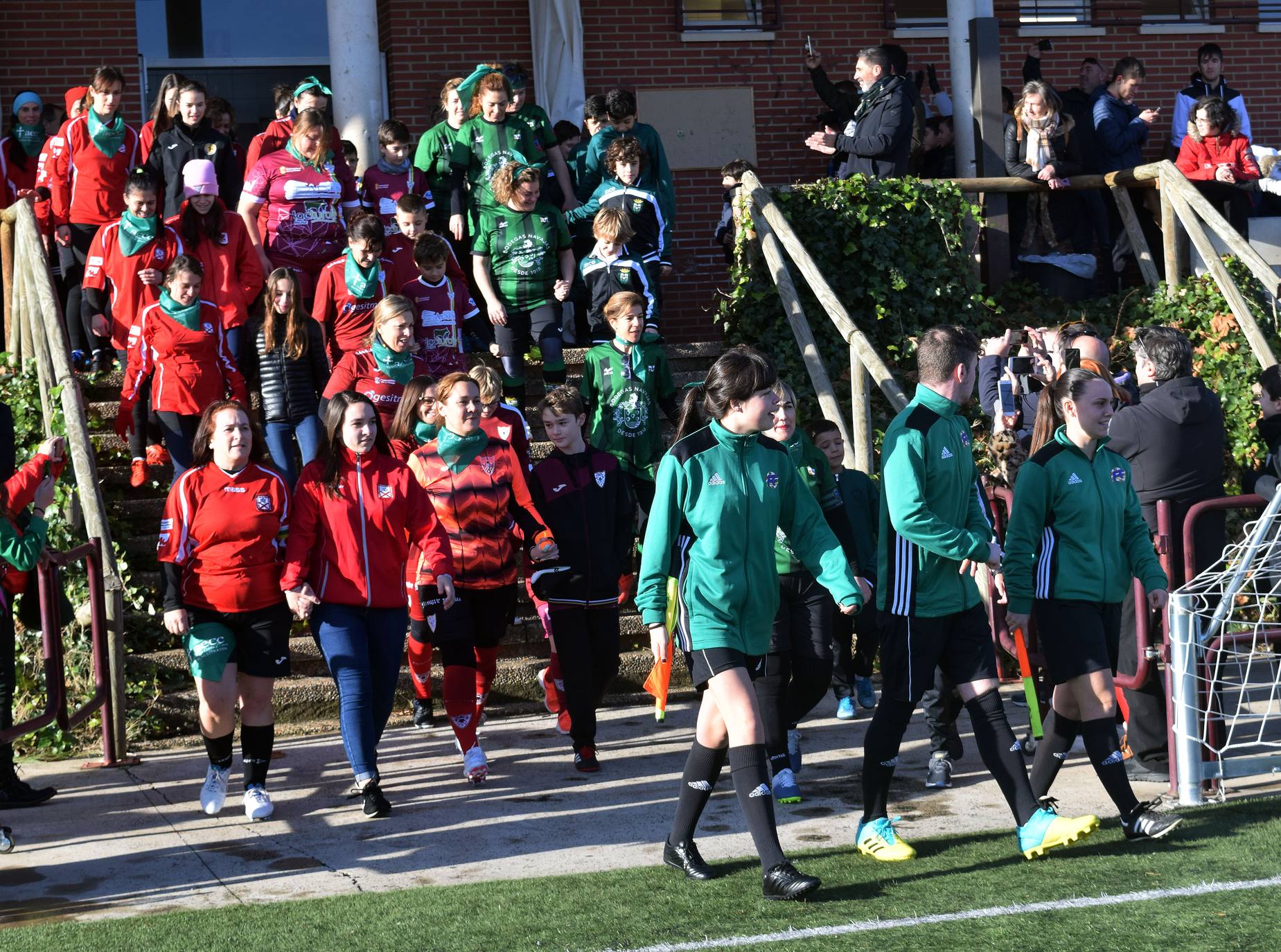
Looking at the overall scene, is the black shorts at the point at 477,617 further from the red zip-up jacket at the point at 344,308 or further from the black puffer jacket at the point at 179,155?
the black puffer jacket at the point at 179,155

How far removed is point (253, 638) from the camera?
21.4ft

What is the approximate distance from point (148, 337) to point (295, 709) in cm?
218

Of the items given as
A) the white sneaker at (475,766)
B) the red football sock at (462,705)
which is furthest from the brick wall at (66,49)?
the white sneaker at (475,766)

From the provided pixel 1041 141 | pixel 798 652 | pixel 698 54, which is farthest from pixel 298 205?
pixel 1041 141

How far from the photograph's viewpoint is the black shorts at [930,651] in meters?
5.47

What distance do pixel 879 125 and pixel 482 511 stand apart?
5282 millimetres

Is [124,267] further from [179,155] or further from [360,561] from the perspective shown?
[360,561]

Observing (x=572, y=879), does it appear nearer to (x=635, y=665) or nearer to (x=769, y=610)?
(x=769, y=610)

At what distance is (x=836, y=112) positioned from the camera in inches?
506

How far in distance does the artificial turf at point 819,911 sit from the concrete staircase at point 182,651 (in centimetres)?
273

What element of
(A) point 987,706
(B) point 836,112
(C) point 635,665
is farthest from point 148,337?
(B) point 836,112

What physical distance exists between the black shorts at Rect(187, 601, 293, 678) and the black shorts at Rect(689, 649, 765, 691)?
6.76ft

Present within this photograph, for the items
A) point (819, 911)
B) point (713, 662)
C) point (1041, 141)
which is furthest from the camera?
point (1041, 141)

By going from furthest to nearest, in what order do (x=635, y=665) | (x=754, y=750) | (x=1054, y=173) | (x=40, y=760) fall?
1. (x=1054, y=173)
2. (x=635, y=665)
3. (x=40, y=760)
4. (x=754, y=750)
